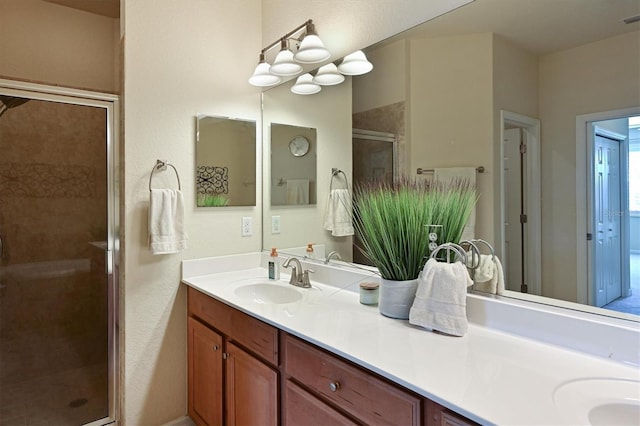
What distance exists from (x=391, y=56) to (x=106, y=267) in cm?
190

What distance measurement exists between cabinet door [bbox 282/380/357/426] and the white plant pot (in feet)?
1.27

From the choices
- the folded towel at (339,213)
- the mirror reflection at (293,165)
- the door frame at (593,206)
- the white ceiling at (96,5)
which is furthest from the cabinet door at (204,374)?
the white ceiling at (96,5)

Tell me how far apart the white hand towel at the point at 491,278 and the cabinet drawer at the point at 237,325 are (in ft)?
2.48

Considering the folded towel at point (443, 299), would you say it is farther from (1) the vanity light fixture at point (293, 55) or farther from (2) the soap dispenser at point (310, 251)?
(1) the vanity light fixture at point (293, 55)

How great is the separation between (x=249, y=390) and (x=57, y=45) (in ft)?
9.09

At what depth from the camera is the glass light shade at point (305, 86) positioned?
2.07 meters

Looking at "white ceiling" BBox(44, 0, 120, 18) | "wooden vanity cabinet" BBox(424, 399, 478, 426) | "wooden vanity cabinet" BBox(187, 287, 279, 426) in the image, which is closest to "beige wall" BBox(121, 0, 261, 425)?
"wooden vanity cabinet" BBox(187, 287, 279, 426)

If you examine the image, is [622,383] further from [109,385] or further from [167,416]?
[109,385]

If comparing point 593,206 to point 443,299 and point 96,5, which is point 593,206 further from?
point 96,5

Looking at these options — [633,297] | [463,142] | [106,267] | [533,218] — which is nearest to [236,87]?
[106,267]

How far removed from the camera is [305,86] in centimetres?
212

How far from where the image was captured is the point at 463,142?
137cm

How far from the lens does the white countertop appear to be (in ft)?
2.52

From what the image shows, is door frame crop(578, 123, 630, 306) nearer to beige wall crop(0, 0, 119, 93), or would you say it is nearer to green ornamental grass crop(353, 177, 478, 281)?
green ornamental grass crop(353, 177, 478, 281)
